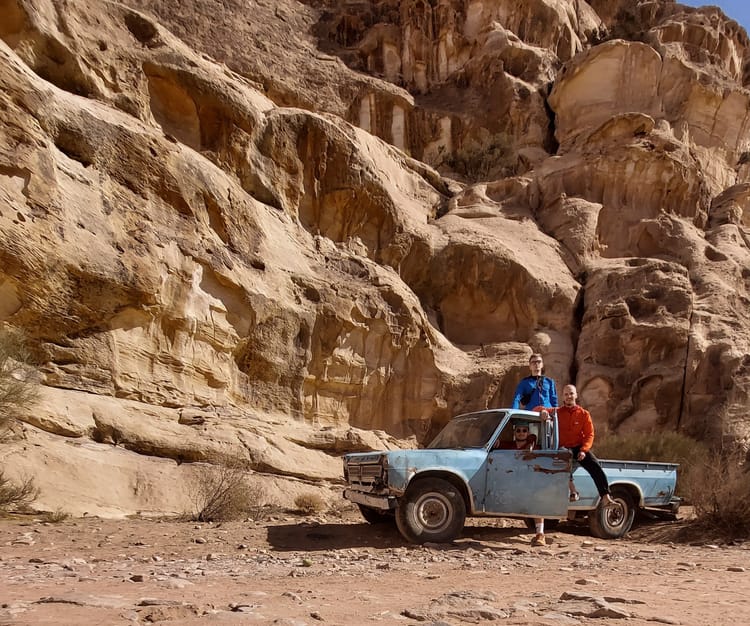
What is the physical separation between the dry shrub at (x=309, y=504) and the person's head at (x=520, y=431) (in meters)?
4.38

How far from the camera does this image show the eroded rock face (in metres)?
10.4

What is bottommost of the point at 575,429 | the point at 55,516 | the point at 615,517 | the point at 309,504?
the point at 309,504

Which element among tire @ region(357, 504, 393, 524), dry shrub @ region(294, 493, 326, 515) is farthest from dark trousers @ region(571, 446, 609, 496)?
dry shrub @ region(294, 493, 326, 515)

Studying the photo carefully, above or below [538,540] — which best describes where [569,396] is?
above

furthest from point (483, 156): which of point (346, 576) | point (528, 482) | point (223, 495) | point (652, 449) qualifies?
point (346, 576)

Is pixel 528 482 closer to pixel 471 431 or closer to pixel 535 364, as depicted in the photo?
pixel 471 431

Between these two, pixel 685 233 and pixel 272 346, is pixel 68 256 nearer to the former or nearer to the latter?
pixel 272 346

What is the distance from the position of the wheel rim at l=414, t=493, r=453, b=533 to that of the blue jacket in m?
1.93

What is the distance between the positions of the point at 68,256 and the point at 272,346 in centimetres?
463

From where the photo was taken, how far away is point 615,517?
26.1 feet

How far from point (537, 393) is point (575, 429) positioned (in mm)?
878

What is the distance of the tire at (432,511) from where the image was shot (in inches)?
259

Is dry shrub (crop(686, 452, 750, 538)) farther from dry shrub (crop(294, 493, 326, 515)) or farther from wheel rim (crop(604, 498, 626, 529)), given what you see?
dry shrub (crop(294, 493, 326, 515))

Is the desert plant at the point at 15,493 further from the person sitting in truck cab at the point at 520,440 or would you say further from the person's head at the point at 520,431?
the person's head at the point at 520,431
